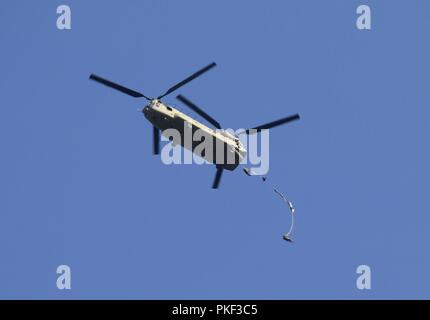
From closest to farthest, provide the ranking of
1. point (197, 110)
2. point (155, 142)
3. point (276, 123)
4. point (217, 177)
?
point (197, 110)
point (155, 142)
point (276, 123)
point (217, 177)

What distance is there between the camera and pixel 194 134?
2589 inches

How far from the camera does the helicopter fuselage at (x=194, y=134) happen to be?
2562 inches

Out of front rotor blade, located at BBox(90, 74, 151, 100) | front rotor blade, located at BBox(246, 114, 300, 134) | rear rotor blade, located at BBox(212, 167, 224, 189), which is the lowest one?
rear rotor blade, located at BBox(212, 167, 224, 189)

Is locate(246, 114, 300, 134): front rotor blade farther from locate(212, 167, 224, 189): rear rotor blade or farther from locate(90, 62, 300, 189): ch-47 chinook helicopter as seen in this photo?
locate(212, 167, 224, 189): rear rotor blade

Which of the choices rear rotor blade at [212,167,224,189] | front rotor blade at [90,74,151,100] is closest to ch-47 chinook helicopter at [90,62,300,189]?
front rotor blade at [90,74,151,100]

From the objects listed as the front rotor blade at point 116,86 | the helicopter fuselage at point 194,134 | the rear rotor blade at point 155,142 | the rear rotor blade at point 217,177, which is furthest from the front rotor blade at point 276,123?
the front rotor blade at point 116,86

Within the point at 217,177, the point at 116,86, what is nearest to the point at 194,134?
the point at 217,177

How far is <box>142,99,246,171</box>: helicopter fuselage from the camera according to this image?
65.1m

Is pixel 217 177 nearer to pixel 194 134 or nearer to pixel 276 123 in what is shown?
pixel 194 134

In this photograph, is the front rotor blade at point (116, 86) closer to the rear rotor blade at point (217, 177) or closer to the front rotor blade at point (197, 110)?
the front rotor blade at point (197, 110)

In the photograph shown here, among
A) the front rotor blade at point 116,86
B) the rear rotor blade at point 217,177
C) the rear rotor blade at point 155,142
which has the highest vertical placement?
the front rotor blade at point 116,86

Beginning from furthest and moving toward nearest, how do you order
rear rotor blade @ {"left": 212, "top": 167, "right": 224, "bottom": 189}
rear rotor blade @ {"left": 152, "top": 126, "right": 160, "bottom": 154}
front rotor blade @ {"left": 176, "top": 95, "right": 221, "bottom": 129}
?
rear rotor blade @ {"left": 212, "top": 167, "right": 224, "bottom": 189}, rear rotor blade @ {"left": 152, "top": 126, "right": 160, "bottom": 154}, front rotor blade @ {"left": 176, "top": 95, "right": 221, "bottom": 129}
